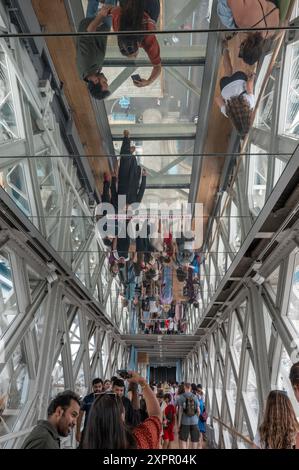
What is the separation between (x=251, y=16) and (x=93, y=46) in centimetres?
137

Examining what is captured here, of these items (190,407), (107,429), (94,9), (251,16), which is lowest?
(107,429)

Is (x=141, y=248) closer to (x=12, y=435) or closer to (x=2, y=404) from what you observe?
(x=2, y=404)

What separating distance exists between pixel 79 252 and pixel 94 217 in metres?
1.16

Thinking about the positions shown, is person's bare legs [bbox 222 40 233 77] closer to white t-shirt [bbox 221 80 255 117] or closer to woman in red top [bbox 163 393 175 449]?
white t-shirt [bbox 221 80 255 117]

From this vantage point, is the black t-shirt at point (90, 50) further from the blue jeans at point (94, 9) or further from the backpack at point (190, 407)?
the backpack at point (190, 407)

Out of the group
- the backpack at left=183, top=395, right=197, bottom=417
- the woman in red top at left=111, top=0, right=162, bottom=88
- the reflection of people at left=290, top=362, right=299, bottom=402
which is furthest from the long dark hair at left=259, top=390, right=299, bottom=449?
the backpack at left=183, top=395, right=197, bottom=417

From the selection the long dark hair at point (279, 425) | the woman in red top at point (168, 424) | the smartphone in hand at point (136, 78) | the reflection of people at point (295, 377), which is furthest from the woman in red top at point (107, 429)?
the woman in red top at point (168, 424)

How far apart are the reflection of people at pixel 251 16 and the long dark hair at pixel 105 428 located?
117 inches

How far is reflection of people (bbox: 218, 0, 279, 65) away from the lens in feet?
9.72

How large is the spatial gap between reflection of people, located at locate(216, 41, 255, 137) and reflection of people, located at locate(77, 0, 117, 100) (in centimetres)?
127

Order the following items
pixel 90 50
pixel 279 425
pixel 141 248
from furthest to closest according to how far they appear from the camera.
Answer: pixel 141 248 < pixel 90 50 < pixel 279 425

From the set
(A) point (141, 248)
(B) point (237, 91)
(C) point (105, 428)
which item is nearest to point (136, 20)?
(B) point (237, 91)

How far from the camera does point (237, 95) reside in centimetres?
366

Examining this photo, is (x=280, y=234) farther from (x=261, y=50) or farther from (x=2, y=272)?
(x=2, y=272)
